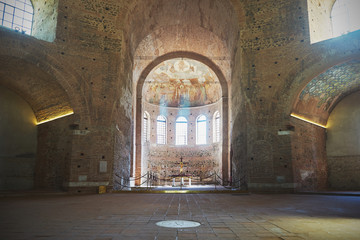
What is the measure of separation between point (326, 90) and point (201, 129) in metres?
15.9

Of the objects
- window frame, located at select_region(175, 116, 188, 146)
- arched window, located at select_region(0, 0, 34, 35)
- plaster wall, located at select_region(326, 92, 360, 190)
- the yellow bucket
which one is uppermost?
arched window, located at select_region(0, 0, 34, 35)

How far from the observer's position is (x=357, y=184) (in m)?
14.5

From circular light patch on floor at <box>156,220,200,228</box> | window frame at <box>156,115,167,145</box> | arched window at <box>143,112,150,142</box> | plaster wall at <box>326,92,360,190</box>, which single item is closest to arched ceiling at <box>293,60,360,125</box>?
plaster wall at <box>326,92,360,190</box>

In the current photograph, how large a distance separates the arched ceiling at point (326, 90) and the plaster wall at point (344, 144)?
19.1 inches

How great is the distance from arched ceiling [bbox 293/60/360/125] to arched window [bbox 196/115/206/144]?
14.2 metres

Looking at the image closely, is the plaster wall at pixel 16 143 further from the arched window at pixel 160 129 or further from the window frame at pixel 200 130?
the window frame at pixel 200 130

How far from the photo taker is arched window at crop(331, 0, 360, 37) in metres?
14.5

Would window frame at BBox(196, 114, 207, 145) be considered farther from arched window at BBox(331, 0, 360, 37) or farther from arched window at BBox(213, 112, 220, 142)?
arched window at BBox(331, 0, 360, 37)

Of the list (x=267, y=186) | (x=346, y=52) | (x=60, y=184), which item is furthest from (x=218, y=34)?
(x=60, y=184)

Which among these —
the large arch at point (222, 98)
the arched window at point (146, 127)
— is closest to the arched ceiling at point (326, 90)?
the large arch at point (222, 98)

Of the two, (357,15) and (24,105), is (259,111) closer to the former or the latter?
(357,15)

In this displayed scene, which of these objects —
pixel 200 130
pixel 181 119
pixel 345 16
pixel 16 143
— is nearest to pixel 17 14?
pixel 16 143

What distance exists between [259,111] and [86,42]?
913 cm

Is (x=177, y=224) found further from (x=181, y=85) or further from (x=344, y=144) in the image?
(x=181, y=85)
